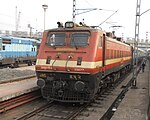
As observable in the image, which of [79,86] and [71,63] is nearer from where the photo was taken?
[79,86]

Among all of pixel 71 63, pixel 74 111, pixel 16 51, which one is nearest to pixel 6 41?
pixel 16 51

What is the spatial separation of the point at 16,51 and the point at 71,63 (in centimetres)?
2075

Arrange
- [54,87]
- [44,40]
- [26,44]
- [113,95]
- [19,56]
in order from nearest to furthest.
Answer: [54,87] → [44,40] → [113,95] → [19,56] → [26,44]

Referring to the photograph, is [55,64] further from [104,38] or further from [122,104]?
[122,104]

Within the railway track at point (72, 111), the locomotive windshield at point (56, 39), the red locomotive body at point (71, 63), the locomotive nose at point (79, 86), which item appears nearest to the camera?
the railway track at point (72, 111)

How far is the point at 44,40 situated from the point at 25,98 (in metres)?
2.79

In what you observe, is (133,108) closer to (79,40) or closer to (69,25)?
(79,40)

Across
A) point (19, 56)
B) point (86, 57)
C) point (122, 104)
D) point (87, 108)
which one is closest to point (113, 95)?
point (122, 104)

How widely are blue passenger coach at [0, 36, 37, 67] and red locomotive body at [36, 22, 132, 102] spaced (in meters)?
16.9

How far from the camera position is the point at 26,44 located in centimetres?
3403

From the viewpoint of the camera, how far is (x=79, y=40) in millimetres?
11539

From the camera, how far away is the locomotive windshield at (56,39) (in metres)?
11.8

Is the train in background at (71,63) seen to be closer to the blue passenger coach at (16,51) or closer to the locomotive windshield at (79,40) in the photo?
the locomotive windshield at (79,40)

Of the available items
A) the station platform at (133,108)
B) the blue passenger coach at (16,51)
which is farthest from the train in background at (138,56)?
the blue passenger coach at (16,51)
